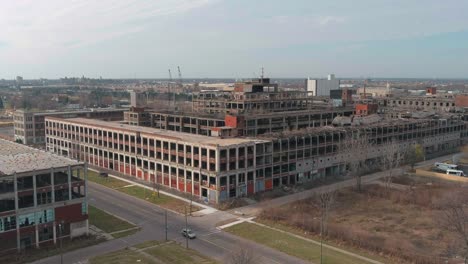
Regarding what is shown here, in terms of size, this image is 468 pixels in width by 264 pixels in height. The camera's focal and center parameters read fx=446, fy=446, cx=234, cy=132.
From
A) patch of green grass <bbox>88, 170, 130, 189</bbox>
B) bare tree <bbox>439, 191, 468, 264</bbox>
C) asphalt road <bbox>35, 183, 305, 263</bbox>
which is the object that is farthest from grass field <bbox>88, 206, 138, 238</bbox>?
bare tree <bbox>439, 191, 468, 264</bbox>

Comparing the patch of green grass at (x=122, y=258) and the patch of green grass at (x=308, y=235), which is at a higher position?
the patch of green grass at (x=308, y=235)

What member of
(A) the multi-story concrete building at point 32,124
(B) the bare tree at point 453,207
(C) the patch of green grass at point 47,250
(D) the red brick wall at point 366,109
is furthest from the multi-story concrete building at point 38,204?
(D) the red brick wall at point 366,109

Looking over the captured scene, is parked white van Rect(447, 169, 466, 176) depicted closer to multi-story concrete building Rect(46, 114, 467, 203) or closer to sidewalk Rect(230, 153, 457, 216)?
sidewalk Rect(230, 153, 457, 216)

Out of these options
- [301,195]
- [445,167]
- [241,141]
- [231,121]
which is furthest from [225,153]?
[445,167]

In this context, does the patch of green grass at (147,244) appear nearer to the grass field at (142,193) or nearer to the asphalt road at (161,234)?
the asphalt road at (161,234)

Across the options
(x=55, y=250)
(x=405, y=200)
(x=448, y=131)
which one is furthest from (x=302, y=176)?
(x=448, y=131)

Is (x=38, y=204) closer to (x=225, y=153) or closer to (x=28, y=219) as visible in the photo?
(x=28, y=219)
